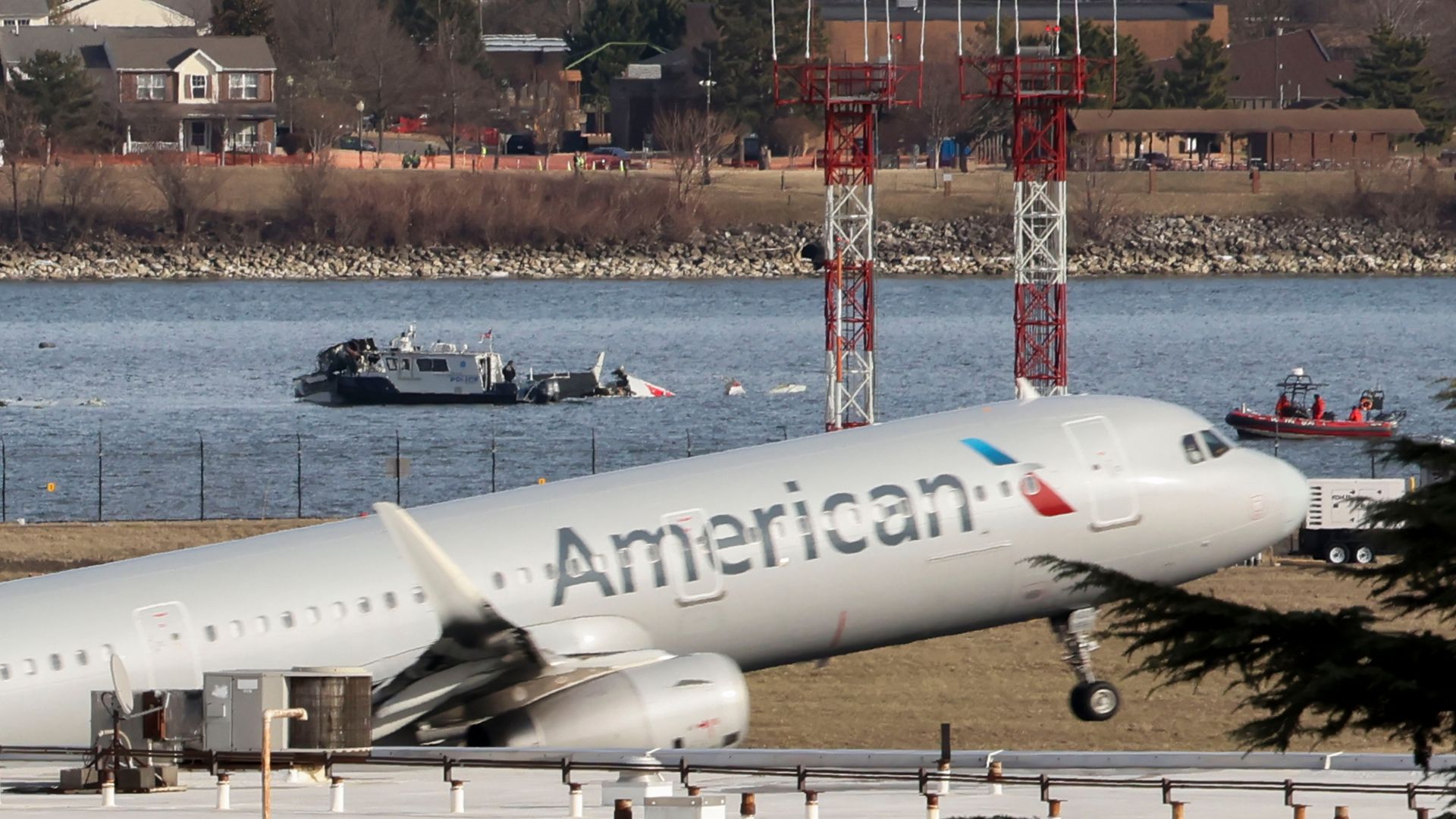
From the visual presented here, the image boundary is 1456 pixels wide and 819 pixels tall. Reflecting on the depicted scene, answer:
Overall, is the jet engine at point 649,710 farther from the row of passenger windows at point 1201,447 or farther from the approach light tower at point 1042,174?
the approach light tower at point 1042,174

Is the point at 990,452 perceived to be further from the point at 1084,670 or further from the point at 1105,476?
the point at 1084,670

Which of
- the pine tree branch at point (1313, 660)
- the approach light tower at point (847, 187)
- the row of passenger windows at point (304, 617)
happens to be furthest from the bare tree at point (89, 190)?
the pine tree branch at point (1313, 660)

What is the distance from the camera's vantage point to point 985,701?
36.1 meters

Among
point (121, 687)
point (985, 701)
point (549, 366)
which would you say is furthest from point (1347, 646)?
point (549, 366)

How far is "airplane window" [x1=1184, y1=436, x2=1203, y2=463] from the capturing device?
1250 inches

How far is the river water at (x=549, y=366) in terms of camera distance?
8412cm

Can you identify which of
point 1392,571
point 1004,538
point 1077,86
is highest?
point 1077,86

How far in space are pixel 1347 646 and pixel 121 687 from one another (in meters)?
15.4

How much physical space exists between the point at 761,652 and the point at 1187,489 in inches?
252

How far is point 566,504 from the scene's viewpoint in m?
28.9

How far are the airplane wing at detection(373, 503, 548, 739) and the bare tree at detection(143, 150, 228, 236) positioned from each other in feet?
551

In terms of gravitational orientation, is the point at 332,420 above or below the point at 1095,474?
below

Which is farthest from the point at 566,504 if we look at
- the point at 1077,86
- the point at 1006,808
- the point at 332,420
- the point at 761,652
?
the point at 332,420

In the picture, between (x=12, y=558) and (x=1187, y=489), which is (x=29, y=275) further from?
(x=1187, y=489)
